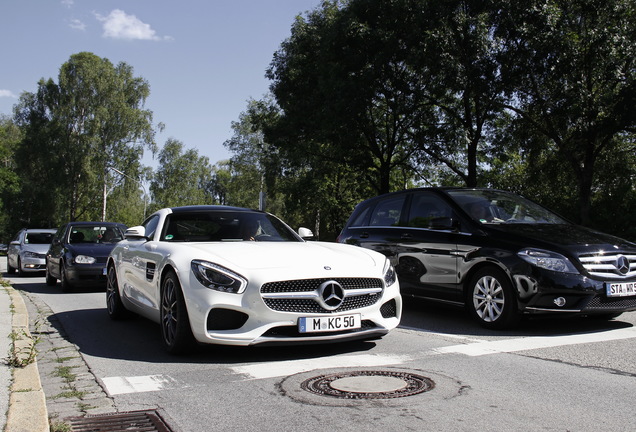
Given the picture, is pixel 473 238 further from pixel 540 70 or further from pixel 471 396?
pixel 540 70

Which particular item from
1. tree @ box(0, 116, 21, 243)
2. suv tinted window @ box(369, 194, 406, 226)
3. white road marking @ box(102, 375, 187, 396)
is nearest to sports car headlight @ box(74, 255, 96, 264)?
suv tinted window @ box(369, 194, 406, 226)

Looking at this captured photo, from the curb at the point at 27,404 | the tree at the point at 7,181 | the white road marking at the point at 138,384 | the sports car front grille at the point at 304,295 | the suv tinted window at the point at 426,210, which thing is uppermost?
the tree at the point at 7,181

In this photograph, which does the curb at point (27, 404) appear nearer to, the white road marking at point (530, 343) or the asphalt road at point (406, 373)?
the asphalt road at point (406, 373)

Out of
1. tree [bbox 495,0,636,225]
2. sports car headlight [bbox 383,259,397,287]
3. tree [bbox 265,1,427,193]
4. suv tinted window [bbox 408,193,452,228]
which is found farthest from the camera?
tree [bbox 265,1,427,193]

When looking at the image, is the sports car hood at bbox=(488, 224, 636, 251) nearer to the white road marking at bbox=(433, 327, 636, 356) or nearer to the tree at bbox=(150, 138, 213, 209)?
the white road marking at bbox=(433, 327, 636, 356)

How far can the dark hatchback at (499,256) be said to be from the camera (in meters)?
6.67

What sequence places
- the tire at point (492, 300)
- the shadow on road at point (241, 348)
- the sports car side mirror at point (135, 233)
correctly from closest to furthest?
the shadow on road at point (241, 348) < the tire at point (492, 300) < the sports car side mirror at point (135, 233)

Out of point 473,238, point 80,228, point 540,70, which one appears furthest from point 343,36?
point 473,238

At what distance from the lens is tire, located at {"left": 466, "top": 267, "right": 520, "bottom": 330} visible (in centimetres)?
689

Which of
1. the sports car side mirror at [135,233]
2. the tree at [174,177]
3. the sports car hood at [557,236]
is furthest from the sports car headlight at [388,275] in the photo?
the tree at [174,177]

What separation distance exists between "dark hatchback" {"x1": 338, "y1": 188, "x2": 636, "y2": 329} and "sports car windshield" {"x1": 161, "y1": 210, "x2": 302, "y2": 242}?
79.0 inches

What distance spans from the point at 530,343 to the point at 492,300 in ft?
3.21

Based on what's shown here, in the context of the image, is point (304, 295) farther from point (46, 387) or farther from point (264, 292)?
point (46, 387)

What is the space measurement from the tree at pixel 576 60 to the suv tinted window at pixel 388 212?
561 inches
